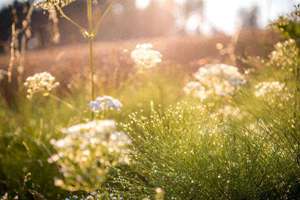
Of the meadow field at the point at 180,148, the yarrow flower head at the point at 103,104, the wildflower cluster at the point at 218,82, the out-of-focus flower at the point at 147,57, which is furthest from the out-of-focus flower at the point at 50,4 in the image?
the wildflower cluster at the point at 218,82

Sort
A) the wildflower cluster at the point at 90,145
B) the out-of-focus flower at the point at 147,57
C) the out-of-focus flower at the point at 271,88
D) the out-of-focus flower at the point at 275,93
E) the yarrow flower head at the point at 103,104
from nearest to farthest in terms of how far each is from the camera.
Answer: the wildflower cluster at the point at 90,145, the yarrow flower head at the point at 103,104, the out-of-focus flower at the point at 275,93, the out-of-focus flower at the point at 271,88, the out-of-focus flower at the point at 147,57

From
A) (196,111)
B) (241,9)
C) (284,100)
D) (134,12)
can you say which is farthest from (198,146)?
(241,9)

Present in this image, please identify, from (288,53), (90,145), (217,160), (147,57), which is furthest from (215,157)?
(147,57)

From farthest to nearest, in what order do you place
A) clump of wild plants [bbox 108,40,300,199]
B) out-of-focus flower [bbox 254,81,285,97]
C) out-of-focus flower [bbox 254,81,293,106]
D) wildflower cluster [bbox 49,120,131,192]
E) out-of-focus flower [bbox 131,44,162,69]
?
out-of-focus flower [bbox 131,44,162,69] → out-of-focus flower [bbox 254,81,285,97] → out-of-focus flower [bbox 254,81,293,106] → clump of wild plants [bbox 108,40,300,199] → wildflower cluster [bbox 49,120,131,192]

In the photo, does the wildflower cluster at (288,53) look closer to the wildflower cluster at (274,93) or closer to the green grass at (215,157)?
the green grass at (215,157)

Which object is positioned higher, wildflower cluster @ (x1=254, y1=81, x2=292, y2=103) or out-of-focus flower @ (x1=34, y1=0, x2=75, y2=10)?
out-of-focus flower @ (x1=34, y1=0, x2=75, y2=10)

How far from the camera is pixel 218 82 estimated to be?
458 centimetres

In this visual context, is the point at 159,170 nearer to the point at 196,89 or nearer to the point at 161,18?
the point at 196,89

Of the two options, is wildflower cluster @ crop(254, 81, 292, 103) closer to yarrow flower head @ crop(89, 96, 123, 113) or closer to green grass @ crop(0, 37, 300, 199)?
green grass @ crop(0, 37, 300, 199)

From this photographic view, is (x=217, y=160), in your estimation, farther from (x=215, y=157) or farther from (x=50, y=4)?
(x=50, y=4)

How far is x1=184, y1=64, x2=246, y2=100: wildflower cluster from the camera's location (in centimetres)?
442

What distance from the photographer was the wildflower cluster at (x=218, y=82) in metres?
4.42

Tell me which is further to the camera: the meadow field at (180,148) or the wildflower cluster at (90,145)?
the meadow field at (180,148)

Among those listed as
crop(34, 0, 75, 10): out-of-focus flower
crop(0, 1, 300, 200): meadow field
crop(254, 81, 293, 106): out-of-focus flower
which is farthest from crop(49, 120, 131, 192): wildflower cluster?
crop(254, 81, 293, 106): out-of-focus flower
